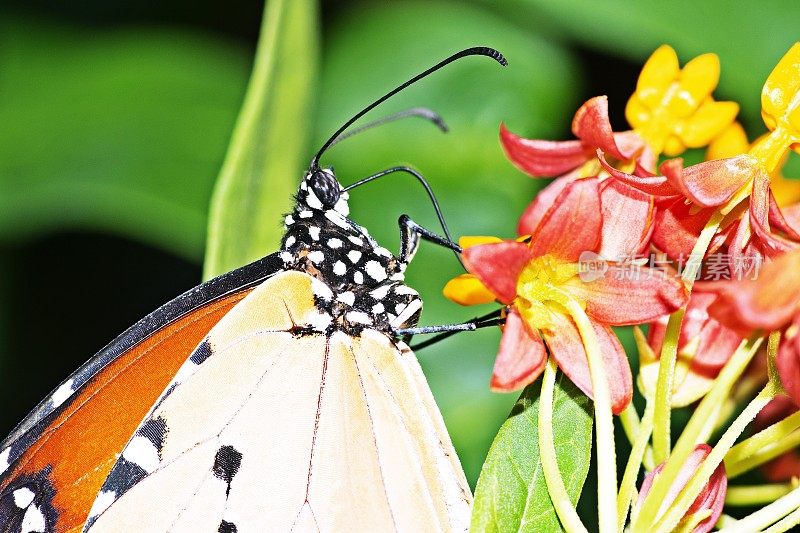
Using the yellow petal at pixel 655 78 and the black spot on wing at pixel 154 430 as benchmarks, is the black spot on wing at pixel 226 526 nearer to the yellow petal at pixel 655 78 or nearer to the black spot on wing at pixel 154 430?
the black spot on wing at pixel 154 430

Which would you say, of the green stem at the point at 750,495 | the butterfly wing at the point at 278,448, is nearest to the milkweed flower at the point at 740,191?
the green stem at the point at 750,495

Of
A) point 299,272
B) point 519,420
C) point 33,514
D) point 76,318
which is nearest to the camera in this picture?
point 519,420

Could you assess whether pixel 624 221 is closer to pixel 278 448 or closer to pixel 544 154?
pixel 544 154

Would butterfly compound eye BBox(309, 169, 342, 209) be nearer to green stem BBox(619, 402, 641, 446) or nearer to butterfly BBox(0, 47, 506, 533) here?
butterfly BBox(0, 47, 506, 533)

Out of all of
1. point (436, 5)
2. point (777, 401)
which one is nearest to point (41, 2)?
point (436, 5)

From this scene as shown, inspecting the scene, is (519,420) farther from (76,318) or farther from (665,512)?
(76,318)

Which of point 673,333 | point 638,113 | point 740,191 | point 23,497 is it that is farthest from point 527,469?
point 23,497
